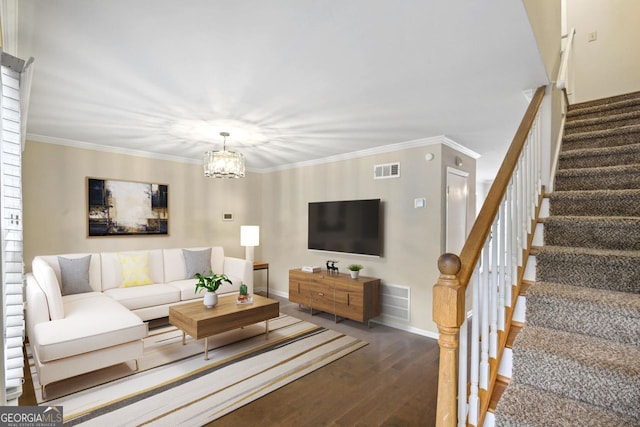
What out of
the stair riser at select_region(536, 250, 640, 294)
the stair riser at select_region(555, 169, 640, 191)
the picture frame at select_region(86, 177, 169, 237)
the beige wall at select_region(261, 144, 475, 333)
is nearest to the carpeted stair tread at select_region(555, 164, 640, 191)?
the stair riser at select_region(555, 169, 640, 191)

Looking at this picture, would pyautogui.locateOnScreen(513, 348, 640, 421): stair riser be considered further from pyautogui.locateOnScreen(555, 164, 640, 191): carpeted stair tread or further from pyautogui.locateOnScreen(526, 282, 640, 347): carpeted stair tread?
pyautogui.locateOnScreen(555, 164, 640, 191): carpeted stair tread

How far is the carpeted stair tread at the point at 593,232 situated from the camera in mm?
1879

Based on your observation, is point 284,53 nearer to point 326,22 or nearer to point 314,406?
point 326,22

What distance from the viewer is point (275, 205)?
237 inches

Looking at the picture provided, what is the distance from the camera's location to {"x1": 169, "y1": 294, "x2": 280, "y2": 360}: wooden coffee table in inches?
121

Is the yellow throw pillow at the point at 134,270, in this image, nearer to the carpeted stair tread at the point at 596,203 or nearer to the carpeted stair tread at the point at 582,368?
the carpeted stair tread at the point at 582,368

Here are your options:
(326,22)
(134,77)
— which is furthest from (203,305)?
(326,22)

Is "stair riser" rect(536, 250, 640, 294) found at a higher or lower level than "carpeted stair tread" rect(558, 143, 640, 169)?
lower

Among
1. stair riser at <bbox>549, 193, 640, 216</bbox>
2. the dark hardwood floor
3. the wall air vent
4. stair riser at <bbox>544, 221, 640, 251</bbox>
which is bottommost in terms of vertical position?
the dark hardwood floor

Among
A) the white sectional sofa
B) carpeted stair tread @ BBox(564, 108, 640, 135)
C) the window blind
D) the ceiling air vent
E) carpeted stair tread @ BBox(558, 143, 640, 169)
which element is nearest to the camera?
the window blind

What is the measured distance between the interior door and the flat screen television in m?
0.89

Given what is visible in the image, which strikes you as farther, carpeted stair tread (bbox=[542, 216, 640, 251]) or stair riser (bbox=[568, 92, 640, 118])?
stair riser (bbox=[568, 92, 640, 118])

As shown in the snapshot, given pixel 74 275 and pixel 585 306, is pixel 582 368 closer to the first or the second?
pixel 585 306

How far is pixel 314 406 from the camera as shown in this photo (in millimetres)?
2375
